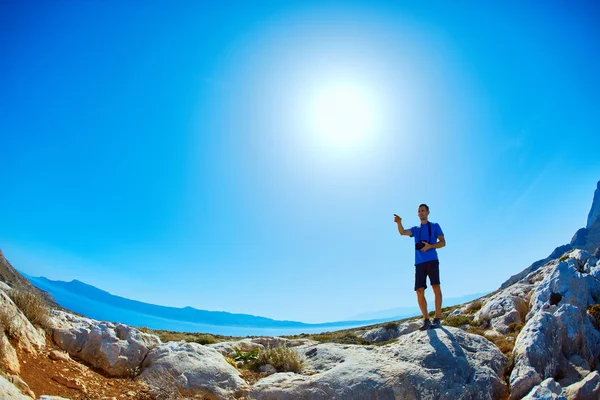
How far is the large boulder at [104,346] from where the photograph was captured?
7.11 meters

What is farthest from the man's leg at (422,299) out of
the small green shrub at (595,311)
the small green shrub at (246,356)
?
the small green shrub at (595,311)

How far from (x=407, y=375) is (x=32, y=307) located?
7.68 meters

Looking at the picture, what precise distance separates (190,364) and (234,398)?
48.0 inches

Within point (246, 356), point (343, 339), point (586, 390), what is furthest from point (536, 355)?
point (343, 339)

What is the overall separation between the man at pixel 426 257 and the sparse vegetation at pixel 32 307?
341 inches

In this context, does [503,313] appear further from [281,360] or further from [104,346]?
[104,346]

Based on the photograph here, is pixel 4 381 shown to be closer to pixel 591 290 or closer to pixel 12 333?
pixel 12 333

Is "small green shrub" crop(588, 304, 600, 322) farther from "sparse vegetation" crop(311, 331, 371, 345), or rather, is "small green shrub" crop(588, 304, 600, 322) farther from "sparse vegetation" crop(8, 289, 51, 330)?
"sparse vegetation" crop(8, 289, 51, 330)

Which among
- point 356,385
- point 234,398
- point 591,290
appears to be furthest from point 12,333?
point 591,290

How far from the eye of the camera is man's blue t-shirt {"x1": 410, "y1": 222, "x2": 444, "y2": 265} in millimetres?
9586

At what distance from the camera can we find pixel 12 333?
5.97 metres

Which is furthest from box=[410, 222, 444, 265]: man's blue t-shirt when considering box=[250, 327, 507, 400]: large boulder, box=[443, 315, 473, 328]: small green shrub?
box=[443, 315, 473, 328]: small green shrub

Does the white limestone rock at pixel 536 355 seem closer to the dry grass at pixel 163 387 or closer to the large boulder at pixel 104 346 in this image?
the dry grass at pixel 163 387

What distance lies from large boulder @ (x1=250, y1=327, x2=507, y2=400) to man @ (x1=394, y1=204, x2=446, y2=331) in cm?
137
